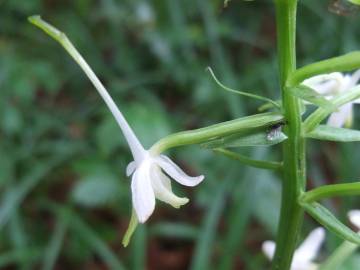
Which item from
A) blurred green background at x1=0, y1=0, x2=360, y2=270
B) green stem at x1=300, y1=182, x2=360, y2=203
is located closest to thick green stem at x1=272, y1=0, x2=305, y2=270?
green stem at x1=300, y1=182, x2=360, y2=203

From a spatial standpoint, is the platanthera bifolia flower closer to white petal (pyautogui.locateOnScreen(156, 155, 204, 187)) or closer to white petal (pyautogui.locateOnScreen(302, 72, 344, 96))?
white petal (pyautogui.locateOnScreen(156, 155, 204, 187))

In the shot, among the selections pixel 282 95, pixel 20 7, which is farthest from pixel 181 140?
pixel 20 7

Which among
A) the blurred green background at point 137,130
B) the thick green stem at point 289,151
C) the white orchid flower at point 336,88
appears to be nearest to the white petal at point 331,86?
the white orchid flower at point 336,88

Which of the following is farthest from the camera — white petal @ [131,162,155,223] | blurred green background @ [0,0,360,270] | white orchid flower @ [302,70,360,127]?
blurred green background @ [0,0,360,270]

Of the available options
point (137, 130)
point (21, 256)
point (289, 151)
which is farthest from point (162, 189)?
point (21, 256)

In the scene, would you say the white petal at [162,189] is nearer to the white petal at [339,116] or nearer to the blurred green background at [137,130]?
the white petal at [339,116]

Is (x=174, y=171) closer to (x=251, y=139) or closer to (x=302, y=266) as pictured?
(x=251, y=139)

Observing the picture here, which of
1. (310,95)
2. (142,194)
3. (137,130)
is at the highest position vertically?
(137,130)
